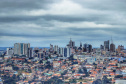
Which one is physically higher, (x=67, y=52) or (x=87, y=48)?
(x=87, y=48)

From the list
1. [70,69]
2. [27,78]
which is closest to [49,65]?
[70,69]

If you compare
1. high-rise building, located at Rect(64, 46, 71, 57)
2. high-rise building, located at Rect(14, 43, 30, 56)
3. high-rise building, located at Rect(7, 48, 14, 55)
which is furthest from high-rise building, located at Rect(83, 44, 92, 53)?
high-rise building, located at Rect(7, 48, 14, 55)

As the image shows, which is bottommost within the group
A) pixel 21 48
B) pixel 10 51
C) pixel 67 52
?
pixel 67 52

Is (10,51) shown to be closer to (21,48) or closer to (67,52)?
(21,48)

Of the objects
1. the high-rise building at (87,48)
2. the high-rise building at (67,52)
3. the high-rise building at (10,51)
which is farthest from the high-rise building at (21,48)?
the high-rise building at (87,48)

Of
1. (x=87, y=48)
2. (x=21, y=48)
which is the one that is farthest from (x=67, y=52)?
(x=21, y=48)

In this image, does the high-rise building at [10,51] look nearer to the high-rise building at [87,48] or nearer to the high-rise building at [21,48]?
the high-rise building at [21,48]

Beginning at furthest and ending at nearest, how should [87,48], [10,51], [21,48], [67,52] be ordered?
[87,48], [67,52], [21,48], [10,51]

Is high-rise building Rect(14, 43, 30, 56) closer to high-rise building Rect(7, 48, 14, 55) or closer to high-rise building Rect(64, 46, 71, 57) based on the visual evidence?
high-rise building Rect(7, 48, 14, 55)
